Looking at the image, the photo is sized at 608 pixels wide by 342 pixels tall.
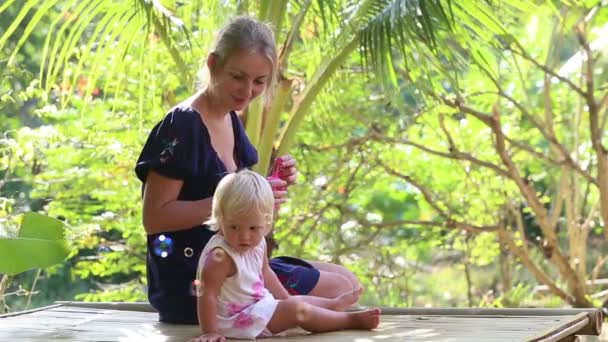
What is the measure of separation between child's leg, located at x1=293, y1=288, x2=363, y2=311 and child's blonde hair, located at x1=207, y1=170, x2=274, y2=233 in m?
0.37

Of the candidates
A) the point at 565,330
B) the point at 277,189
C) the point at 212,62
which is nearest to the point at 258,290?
the point at 277,189

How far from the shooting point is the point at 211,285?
2863mm

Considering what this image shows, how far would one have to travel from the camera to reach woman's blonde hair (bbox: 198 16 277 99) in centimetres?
314

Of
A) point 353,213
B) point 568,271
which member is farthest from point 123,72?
point 568,271

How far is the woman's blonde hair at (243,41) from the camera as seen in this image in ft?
10.3

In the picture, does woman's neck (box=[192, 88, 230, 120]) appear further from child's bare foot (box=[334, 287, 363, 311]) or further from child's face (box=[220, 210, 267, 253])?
child's bare foot (box=[334, 287, 363, 311])

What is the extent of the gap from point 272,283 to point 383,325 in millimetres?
426

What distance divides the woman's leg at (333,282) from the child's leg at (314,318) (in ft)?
0.71

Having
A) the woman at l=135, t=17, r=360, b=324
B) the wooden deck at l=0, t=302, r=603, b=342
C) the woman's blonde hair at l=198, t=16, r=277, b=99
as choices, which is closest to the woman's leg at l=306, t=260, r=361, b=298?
the woman at l=135, t=17, r=360, b=324

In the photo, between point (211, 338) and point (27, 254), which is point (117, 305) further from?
point (211, 338)

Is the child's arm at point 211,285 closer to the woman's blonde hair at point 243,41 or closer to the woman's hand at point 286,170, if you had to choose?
the woman's hand at point 286,170

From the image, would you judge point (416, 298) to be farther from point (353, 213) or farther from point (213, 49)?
point (213, 49)

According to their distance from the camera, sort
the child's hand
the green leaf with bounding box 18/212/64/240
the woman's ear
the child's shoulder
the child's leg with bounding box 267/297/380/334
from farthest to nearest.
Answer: the green leaf with bounding box 18/212/64/240 → the woman's ear → the child's leg with bounding box 267/297/380/334 → the child's shoulder → the child's hand

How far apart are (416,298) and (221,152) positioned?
741 centimetres
